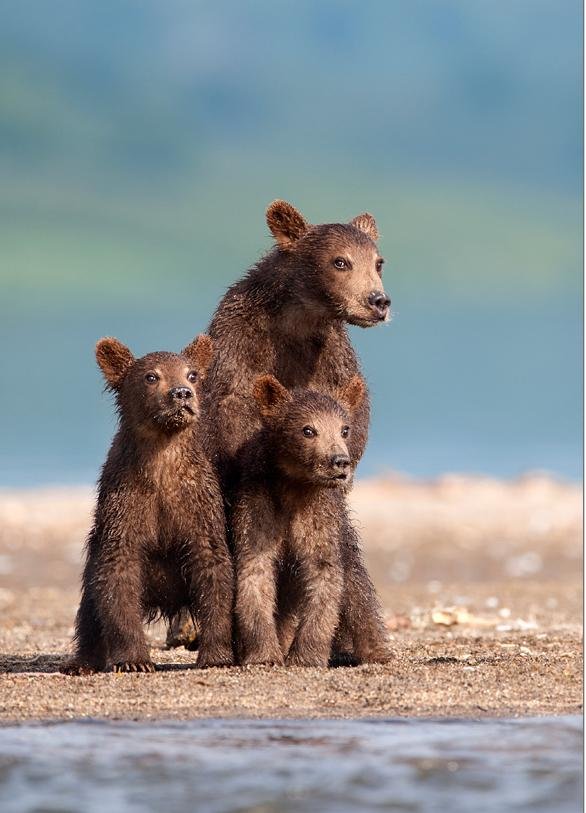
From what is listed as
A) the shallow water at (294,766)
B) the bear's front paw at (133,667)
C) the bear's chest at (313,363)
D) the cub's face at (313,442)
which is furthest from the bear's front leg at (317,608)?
the shallow water at (294,766)

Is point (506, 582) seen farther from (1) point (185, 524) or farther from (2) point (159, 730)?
(2) point (159, 730)

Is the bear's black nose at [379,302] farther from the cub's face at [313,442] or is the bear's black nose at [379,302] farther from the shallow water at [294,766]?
the shallow water at [294,766]

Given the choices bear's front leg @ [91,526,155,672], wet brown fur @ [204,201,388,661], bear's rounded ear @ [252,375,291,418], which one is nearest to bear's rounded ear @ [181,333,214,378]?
bear's rounded ear @ [252,375,291,418]

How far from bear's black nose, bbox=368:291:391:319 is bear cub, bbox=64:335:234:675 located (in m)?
1.41

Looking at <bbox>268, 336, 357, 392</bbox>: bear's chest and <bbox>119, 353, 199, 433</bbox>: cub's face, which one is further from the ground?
<bbox>268, 336, 357, 392</bbox>: bear's chest

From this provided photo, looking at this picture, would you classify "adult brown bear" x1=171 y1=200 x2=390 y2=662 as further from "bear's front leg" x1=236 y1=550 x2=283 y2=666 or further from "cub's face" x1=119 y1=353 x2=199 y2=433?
"bear's front leg" x1=236 y1=550 x2=283 y2=666

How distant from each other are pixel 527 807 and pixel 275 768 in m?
1.17

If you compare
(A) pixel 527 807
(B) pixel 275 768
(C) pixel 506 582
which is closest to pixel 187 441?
(B) pixel 275 768

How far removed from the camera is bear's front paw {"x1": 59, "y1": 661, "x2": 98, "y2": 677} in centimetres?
→ 1008

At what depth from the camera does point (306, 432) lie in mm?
9984

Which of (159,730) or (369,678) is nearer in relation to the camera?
(159,730)

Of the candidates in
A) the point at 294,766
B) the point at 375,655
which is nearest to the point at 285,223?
the point at 375,655

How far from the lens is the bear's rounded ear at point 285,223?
37.0ft

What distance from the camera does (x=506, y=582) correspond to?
23.5 m
